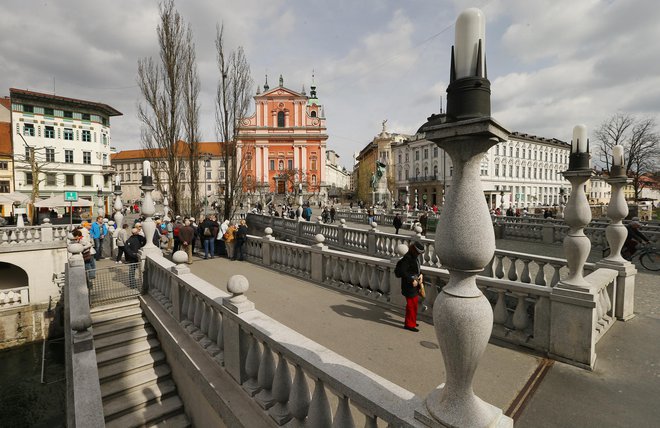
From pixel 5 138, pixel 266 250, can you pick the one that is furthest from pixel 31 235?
pixel 5 138

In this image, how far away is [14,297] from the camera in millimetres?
14828

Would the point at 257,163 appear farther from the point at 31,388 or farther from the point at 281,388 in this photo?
the point at 281,388

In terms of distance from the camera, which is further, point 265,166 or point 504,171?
point 265,166

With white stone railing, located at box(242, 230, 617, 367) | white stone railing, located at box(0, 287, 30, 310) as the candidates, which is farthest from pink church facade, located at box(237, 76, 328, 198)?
white stone railing, located at box(242, 230, 617, 367)

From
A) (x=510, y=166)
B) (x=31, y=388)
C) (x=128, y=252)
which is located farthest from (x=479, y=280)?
(x=510, y=166)

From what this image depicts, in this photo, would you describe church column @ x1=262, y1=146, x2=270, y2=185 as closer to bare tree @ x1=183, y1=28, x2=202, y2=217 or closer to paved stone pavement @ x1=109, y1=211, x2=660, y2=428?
bare tree @ x1=183, y1=28, x2=202, y2=217

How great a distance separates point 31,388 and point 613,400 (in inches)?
711

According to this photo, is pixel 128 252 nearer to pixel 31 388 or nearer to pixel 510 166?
pixel 31 388

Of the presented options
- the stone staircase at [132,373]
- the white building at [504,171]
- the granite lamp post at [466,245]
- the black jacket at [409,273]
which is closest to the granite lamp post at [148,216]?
the stone staircase at [132,373]

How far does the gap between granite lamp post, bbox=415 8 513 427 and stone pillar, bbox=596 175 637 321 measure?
547cm

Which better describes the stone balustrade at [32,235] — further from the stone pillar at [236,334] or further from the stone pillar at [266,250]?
the stone pillar at [236,334]

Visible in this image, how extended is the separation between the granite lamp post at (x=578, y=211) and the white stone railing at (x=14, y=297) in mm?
20698

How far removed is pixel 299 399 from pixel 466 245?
203cm

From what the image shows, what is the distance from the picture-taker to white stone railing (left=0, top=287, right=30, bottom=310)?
1458 centimetres
